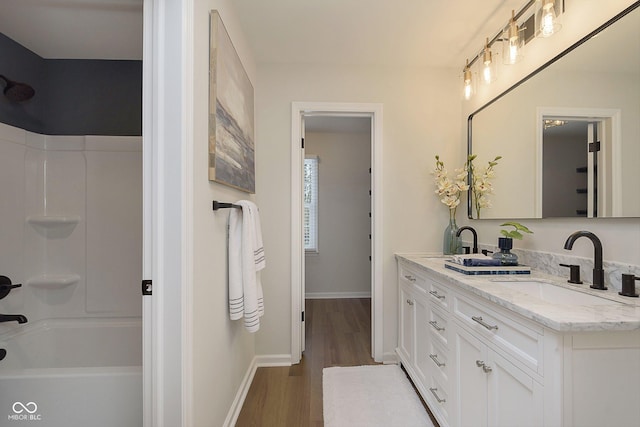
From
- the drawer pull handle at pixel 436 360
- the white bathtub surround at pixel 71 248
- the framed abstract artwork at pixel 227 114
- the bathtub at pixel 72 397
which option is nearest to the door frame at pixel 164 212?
the framed abstract artwork at pixel 227 114

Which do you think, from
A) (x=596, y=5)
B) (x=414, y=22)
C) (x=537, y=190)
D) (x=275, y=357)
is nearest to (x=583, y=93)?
(x=596, y=5)

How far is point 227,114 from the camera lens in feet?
4.91

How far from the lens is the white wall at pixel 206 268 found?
3.77 feet

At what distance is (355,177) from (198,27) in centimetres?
331

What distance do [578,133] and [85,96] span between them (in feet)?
10.7

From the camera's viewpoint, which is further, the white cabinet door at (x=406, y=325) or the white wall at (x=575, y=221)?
the white cabinet door at (x=406, y=325)

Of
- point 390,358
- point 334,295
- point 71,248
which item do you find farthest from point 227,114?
point 334,295

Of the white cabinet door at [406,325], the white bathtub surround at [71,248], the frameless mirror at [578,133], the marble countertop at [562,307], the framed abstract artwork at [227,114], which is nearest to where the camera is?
the marble countertop at [562,307]

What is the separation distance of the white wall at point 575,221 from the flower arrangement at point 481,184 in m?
0.19

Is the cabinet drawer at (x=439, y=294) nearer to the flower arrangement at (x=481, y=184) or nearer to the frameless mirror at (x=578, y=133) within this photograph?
the frameless mirror at (x=578, y=133)

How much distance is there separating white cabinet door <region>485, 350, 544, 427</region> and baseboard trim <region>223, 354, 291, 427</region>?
1.38m

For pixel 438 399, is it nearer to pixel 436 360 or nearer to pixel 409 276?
pixel 436 360

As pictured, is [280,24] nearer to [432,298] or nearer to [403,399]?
[432,298]

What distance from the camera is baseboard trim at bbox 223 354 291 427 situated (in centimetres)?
163
